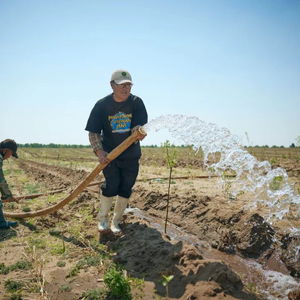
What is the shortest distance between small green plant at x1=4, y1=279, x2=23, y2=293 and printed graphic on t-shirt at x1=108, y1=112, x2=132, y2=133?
2.25 meters

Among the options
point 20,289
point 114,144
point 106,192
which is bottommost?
point 20,289

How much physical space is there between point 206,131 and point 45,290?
108 inches

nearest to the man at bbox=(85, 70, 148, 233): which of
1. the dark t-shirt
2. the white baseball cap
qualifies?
the dark t-shirt

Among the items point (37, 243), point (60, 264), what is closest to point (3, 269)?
point (60, 264)

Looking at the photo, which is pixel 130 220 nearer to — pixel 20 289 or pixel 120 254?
pixel 120 254

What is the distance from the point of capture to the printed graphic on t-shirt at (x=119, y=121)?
4199mm

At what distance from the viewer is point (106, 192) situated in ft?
14.0

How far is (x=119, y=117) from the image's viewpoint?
420cm

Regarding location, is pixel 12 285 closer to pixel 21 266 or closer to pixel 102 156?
pixel 21 266

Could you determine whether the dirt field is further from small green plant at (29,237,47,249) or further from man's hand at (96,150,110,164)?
man's hand at (96,150,110,164)

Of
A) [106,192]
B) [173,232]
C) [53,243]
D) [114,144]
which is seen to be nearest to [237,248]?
[173,232]

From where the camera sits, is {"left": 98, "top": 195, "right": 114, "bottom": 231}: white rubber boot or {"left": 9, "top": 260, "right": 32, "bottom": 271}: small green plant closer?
{"left": 9, "top": 260, "right": 32, "bottom": 271}: small green plant

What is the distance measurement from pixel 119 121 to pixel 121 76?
0.65 m

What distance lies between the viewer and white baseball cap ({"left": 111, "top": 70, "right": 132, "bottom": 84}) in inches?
154
